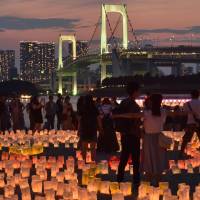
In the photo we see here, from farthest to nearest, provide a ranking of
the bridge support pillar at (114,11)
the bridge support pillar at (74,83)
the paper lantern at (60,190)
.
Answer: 1. the bridge support pillar at (114,11)
2. the bridge support pillar at (74,83)
3. the paper lantern at (60,190)

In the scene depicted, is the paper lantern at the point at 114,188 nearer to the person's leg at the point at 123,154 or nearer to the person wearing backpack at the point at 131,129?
the person wearing backpack at the point at 131,129

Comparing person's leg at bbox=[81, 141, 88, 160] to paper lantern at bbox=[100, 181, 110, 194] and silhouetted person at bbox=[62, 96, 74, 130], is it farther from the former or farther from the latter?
silhouetted person at bbox=[62, 96, 74, 130]

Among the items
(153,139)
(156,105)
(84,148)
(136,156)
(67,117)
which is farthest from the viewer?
(67,117)

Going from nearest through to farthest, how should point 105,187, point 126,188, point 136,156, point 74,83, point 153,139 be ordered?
point 126,188 < point 105,187 < point 153,139 < point 136,156 < point 74,83

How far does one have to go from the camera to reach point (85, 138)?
1164 cm

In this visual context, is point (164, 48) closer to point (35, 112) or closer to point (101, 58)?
point (101, 58)

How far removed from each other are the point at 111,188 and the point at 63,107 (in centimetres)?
1049

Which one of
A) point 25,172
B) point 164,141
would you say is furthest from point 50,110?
point 164,141

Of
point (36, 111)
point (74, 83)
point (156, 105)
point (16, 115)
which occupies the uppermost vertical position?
point (156, 105)

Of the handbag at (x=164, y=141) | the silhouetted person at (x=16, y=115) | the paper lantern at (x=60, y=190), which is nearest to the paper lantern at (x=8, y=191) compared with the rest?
the paper lantern at (x=60, y=190)

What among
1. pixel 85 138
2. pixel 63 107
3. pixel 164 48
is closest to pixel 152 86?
pixel 164 48

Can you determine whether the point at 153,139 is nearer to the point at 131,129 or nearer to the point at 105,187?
the point at 131,129

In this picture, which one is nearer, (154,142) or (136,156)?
(154,142)

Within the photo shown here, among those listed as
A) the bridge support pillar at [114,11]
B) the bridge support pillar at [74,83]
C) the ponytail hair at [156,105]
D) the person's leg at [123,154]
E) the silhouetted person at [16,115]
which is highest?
the bridge support pillar at [114,11]
